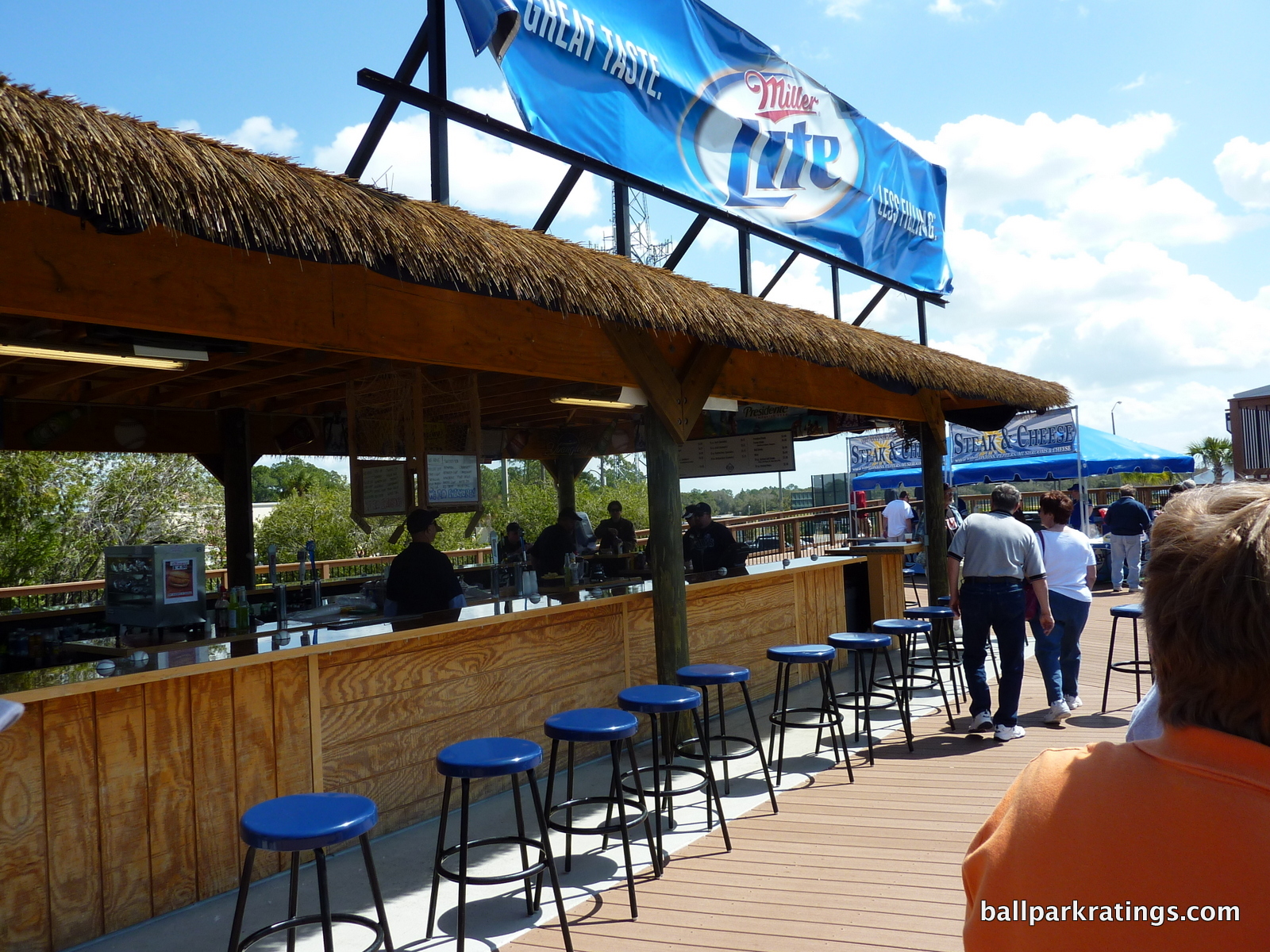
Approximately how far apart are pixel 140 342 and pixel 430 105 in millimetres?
1728

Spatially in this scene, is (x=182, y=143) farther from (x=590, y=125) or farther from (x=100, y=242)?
(x=590, y=125)

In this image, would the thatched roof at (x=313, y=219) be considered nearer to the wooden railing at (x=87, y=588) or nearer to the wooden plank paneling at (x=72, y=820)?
the wooden plank paneling at (x=72, y=820)

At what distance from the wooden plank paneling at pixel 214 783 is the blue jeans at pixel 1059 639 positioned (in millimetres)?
4820

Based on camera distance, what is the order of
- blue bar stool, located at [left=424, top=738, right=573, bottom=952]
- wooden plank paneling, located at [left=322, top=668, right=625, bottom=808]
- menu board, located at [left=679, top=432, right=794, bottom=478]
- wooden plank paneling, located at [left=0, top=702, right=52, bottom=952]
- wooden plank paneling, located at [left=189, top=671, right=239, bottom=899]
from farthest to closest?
menu board, located at [left=679, top=432, right=794, bottom=478], wooden plank paneling, located at [left=322, top=668, right=625, bottom=808], wooden plank paneling, located at [left=189, top=671, right=239, bottom=899], wooden plank paneling, located at [left=0, top=702, right=52, bottom=952], blue bar stool, located at [left=424, top=738, right=573, bottom=952]

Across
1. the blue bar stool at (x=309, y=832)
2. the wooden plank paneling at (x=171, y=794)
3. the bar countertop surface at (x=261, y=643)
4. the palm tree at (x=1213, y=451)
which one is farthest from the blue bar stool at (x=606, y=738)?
the palm tree at (x=1213, y=451)

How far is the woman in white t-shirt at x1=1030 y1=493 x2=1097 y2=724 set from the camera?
19.4 ft

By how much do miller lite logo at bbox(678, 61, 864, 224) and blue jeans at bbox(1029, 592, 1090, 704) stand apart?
135 inches

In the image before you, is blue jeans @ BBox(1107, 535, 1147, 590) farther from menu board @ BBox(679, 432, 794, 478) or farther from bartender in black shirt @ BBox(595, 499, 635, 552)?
bartender in black shirt @ BBox(595, 499, 635, 552)

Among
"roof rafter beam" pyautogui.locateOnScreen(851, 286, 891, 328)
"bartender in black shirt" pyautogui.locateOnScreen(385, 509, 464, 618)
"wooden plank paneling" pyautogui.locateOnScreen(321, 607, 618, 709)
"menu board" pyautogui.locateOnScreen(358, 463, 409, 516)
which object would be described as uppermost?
"roof rafter beam" pyautogui.locateOnScreen(851, 286, 891, 328)

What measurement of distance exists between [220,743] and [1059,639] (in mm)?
5152

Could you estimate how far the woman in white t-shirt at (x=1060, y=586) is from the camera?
19.4 ft

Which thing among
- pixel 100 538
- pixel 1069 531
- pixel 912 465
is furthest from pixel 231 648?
pixel 912 465

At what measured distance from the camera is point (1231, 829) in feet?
2.72

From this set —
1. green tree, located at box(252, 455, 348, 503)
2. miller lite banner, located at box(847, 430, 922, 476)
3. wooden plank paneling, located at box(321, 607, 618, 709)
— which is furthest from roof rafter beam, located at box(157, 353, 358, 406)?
green tree, located at box(252, 455, 348, 503)
